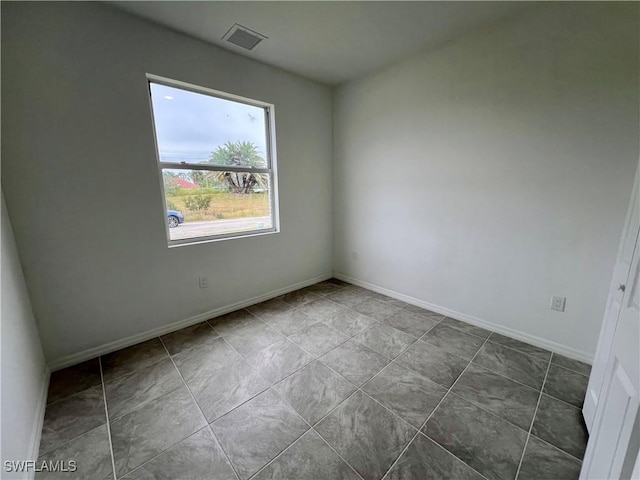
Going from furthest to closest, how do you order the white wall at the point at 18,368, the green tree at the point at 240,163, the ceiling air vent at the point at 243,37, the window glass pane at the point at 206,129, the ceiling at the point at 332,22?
the green tree at the point at 240,163, the window glass pane at the point at 206,129, the ceiling air vent at the point at 243,37, the ceiling at the point at 332,22, the white wall at the point at 18,368

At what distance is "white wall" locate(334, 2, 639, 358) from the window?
1240mm

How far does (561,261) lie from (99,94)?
11.8 ft

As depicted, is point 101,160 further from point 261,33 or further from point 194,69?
point 261,33

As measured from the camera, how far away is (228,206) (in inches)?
105

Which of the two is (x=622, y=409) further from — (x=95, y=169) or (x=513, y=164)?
(x=95, y=169)

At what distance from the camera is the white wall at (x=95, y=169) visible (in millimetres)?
1621

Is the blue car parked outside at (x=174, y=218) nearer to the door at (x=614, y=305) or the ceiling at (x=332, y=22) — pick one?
the ceiling at (x=332, y=22)

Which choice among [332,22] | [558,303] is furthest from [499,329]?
[332,22]

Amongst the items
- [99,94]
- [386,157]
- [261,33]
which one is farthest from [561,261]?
[99,94]

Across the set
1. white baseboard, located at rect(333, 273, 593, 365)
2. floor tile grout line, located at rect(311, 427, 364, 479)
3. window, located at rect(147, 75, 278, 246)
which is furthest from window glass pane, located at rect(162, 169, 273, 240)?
floor tile grout line, located at rect(311, 427, 364, 479)

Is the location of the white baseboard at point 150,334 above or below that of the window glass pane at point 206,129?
below

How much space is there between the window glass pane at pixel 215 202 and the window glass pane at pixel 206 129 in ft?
0.47

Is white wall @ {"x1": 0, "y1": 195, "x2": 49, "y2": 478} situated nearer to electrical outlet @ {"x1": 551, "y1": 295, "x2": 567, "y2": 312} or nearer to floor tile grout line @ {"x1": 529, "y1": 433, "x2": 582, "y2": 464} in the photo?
floor tile grout line @ {"x1": 529, "y1": 433, "x2": 582, "y2": 464}

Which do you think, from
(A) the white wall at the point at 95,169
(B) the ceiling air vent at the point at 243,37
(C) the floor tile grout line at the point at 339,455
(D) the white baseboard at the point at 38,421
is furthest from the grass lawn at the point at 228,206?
(C) the floor tile grout line at the point at 339,455
